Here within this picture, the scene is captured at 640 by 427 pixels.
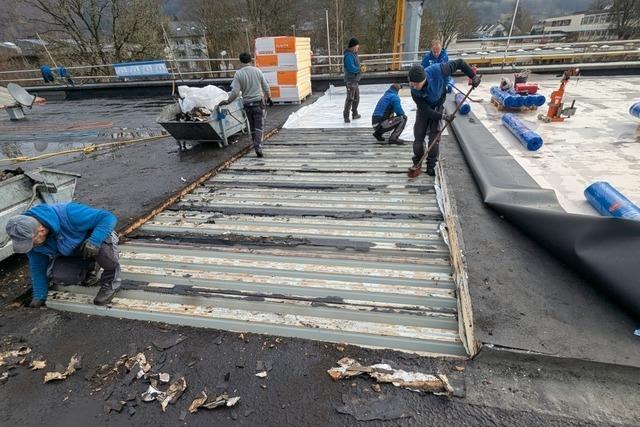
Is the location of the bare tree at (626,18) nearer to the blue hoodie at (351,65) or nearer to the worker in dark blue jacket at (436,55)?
the worker in dark blue jacket at (436,55)

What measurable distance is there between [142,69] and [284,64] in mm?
8686

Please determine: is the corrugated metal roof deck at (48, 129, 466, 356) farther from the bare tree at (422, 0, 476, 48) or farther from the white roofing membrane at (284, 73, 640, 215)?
A: the bare tree at (422, 0, 476, 48)

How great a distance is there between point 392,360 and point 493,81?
12.2 meters

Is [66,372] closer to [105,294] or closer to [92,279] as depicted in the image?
[105,294]

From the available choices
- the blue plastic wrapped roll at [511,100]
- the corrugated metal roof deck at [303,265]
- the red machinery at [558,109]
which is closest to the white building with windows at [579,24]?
the blue plastic wrapped roll at [511,100]

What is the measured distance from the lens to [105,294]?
2664 mm

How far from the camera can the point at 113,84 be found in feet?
47.9

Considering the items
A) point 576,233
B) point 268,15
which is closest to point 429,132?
point 576,233

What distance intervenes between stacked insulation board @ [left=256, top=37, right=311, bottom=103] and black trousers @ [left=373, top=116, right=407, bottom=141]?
4629mm

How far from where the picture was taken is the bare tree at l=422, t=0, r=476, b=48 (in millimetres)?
28094

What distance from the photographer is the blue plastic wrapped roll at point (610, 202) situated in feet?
Result: 9.10

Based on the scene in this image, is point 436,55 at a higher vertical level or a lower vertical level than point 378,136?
higher

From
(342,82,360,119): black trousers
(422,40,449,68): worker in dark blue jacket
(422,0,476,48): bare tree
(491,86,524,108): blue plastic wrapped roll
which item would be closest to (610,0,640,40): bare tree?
(422,0,476,48): bare tree

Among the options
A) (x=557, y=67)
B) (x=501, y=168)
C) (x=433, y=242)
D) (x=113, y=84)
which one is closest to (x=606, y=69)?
(x=557, y=67)
